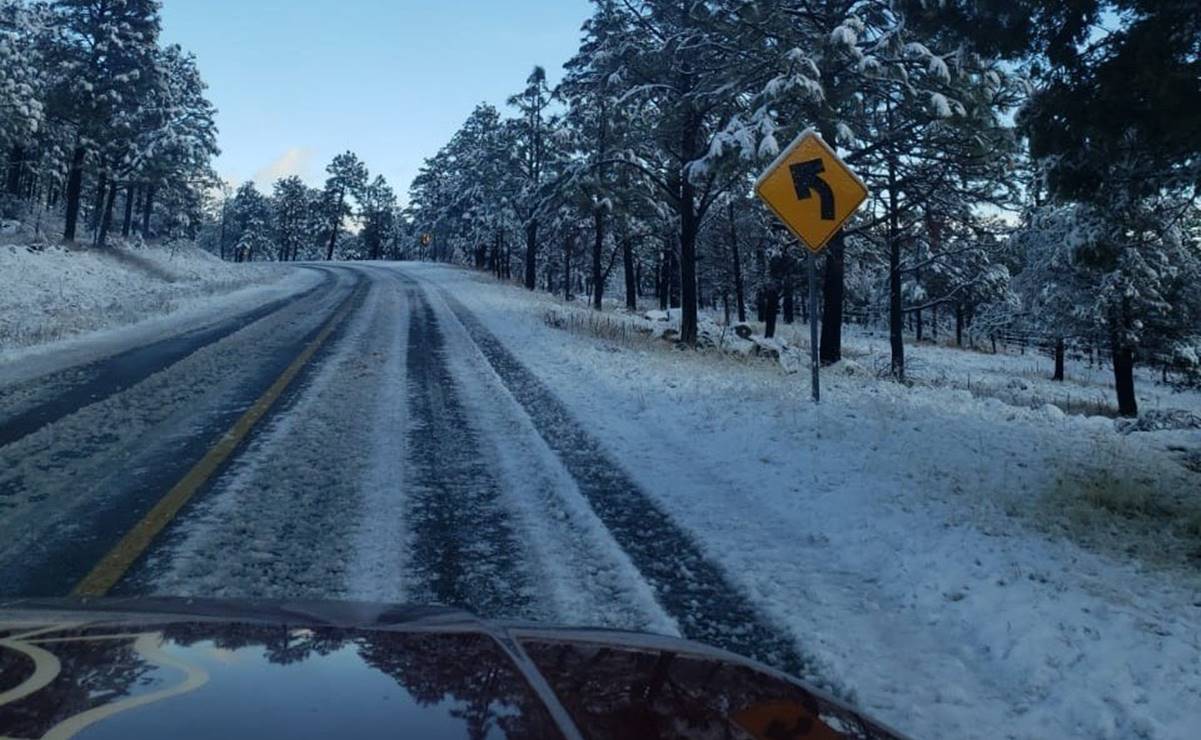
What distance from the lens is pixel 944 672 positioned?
3654 millimetres

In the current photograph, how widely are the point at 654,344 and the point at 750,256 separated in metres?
29.4

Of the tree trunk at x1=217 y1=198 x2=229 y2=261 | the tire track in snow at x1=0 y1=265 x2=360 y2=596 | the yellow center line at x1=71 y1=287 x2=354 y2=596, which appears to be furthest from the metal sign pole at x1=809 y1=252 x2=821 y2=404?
the tree trunk at x1=217 y1=198 x2=229 y2=261

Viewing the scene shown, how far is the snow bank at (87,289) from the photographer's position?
52.3ft

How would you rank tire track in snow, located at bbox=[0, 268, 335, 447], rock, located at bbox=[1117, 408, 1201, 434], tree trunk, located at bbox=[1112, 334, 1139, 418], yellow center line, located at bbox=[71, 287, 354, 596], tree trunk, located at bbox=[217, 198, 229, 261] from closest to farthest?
yellow center line, located at bbox=[71, 287, 354, 596]
tire track in snow, located at bbox=[0, 268, 335, 447]
rock, located at bbox=[1117, 408, 1201, 434]
tree trunk, located at bbox=[1112, 334, 1139, 418]
tree trunk, located at bbox=[217, 198, 229, 261]

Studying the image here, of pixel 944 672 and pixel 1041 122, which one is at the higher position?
pixel 1041 122

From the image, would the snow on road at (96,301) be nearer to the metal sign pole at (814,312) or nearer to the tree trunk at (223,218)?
the metal sign pole at (814,312)

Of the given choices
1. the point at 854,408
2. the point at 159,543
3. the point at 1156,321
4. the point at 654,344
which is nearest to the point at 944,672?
the point at 159,543

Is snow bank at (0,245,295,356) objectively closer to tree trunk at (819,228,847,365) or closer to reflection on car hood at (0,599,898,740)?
reflection on car hood at (0,599,898,740)

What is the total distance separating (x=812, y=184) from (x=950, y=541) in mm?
4842

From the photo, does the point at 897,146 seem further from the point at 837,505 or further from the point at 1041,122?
the point at 837,505

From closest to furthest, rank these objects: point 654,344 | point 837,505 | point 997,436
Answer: point 837,505, point 997,436, point 654,344

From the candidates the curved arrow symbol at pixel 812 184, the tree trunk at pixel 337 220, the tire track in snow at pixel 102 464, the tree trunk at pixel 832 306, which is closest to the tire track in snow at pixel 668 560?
the tire track in snow at pixel 102 464

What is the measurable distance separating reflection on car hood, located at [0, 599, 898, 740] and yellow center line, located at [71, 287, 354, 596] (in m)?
1.94

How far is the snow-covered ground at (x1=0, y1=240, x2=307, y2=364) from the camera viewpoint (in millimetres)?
15484
